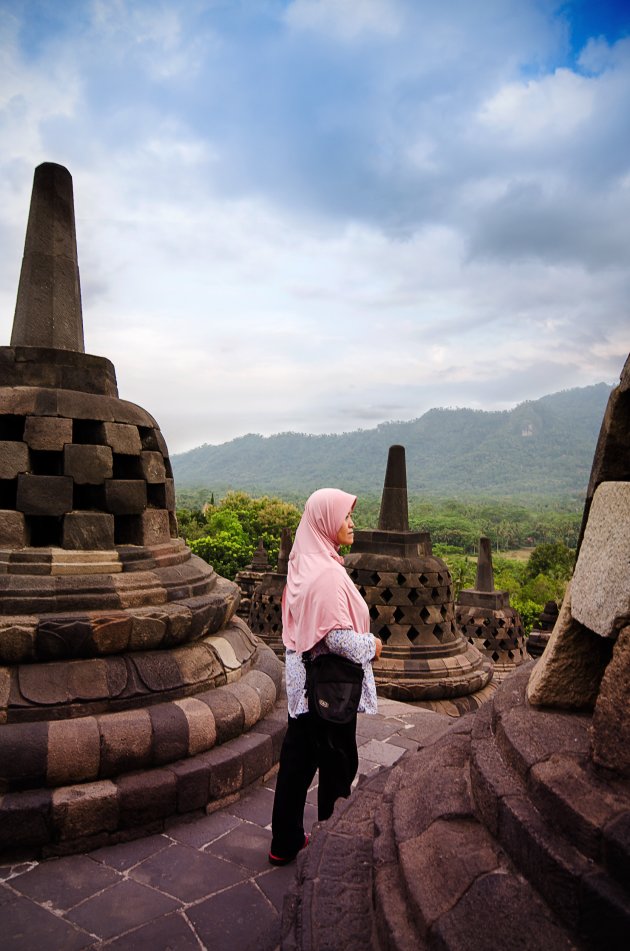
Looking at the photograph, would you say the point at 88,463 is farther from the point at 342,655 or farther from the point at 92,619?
the point at 342,655

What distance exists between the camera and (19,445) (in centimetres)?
373

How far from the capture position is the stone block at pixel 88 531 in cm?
381

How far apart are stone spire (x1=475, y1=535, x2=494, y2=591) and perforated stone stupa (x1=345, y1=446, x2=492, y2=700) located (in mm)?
2995

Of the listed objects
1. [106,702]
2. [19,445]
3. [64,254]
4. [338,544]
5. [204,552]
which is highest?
[64,254]

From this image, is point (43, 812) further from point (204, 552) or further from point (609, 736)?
point (204, 552)

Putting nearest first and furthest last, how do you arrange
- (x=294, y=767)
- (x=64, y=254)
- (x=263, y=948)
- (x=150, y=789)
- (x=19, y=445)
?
(x=263, y=948)
(x=294, y=767)
(x=150, y=789)
(x=19, y=445)
(x=64, y=254)

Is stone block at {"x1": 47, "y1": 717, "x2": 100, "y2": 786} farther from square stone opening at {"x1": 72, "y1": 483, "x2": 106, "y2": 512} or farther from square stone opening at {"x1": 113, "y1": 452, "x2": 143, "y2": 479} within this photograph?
square stone opening at {"x1": 113, "y1": 452, "x2": 143, "y2": 479}

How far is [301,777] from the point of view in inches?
111

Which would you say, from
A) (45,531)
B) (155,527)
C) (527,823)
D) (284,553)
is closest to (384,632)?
(284,553)

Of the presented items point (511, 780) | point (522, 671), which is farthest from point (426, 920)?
point (522, 671)

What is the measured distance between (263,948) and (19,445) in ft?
9.59

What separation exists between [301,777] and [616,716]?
1.69m

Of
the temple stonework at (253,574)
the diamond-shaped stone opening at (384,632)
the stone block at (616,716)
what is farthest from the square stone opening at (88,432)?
the temple stonework at (253,574)

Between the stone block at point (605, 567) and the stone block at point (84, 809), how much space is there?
246 centimetres
